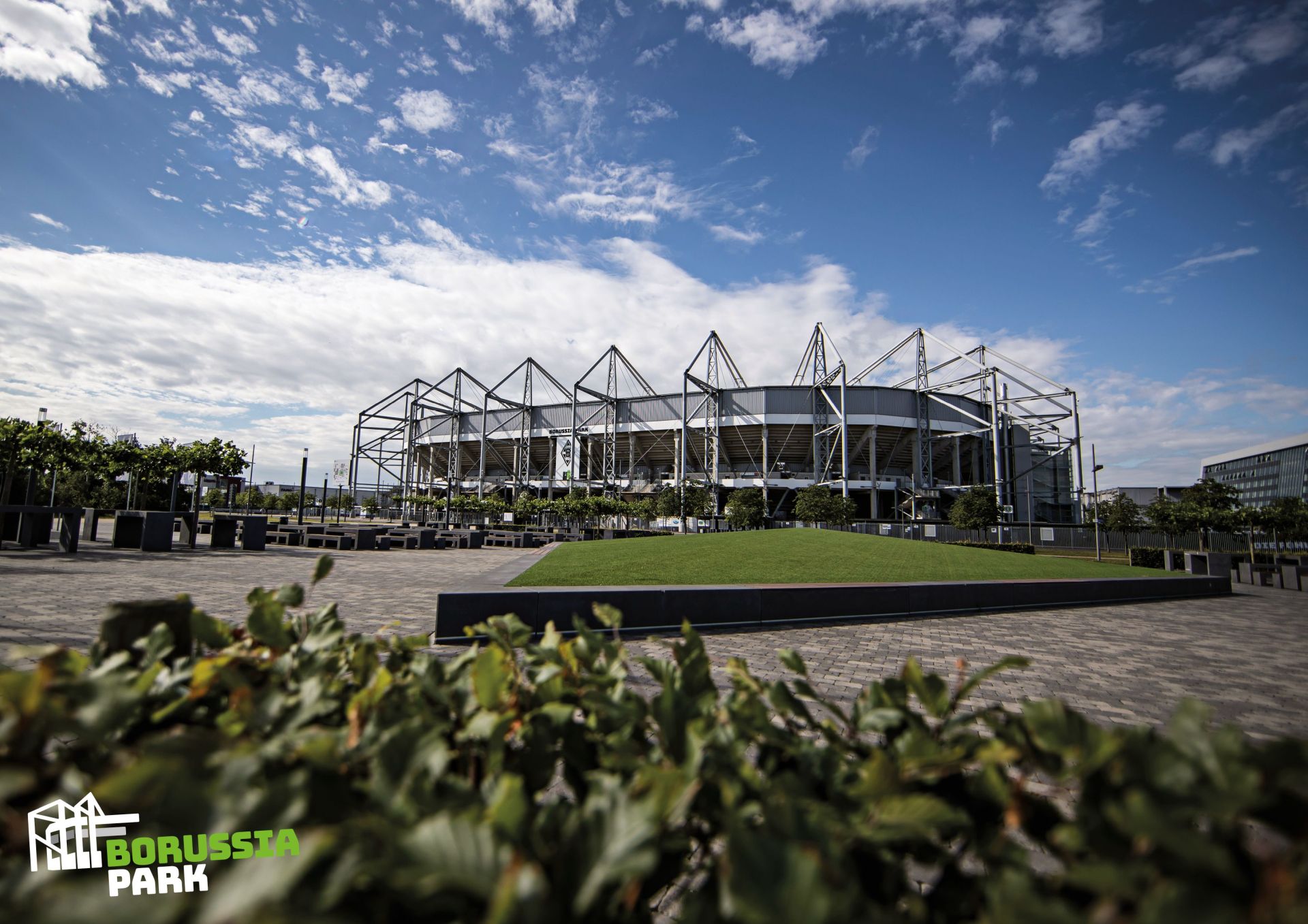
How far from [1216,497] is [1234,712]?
42.5m

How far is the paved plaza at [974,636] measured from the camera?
252 inches

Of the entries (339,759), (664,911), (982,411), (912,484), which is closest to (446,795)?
(339,759)

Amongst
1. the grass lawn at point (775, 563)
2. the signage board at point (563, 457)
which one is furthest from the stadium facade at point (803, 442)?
the grass lawn at point (775, 563)

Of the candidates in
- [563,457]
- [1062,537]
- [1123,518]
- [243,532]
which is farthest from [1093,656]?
[563,457]

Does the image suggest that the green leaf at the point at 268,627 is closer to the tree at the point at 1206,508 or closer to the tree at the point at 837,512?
the tree at the point at 1206,508

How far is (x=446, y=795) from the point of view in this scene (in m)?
0.87

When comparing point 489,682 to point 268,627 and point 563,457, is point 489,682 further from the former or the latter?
point 563,457

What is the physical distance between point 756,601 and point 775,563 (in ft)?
15.1

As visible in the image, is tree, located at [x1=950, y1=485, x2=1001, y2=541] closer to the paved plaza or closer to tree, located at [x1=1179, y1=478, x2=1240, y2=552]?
tree, located at [x1=1179, y1=478, x2=1240, y2=552]

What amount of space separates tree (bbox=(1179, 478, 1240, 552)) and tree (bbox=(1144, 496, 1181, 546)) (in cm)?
29

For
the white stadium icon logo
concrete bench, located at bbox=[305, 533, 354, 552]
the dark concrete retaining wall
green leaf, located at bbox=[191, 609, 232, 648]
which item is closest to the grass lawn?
the dark concrete retaining wall

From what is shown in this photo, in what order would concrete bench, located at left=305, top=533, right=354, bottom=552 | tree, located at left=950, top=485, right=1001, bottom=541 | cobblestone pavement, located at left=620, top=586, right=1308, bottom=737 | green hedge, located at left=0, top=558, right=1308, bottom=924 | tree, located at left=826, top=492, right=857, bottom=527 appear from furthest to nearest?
tree, located at left=826, top=492, right=857, bottom=527
tree, located at left=950, top=485, right=1001, bottom=541
concrete bench, located at left=305, top=533, right=354, bottom=552
cobblestone pavement, located at left=620, top=586, right=1308, bottom=737
green hedge, located at left=0, top=558, right=1308, bottom=924

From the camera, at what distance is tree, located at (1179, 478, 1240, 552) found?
34.9 meters

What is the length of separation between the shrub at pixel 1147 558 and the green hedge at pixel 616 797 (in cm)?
3109
